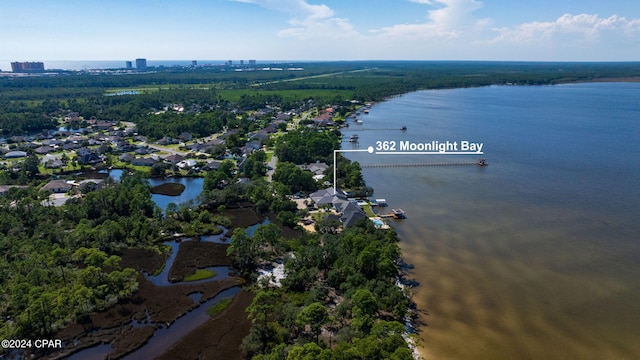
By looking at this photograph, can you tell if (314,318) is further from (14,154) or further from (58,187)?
(14,154)

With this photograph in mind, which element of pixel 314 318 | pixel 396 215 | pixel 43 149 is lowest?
pixel 314 318

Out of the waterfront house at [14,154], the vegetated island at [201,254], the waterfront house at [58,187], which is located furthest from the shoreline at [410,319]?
the waterfront house at [14,154]

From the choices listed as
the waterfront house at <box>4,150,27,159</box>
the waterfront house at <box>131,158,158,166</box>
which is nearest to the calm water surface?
the waterfront house at <box>131,158,158,166</box>

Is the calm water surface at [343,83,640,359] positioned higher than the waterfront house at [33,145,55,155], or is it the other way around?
the waterfront house at [33,145,55,155]

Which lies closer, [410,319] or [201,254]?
[410,319]

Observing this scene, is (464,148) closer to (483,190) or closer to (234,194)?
(483,190)

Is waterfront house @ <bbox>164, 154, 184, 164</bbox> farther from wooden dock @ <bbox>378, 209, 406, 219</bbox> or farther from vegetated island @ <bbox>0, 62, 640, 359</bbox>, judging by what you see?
wooden dock @ <bbox>378, 209, 406, 219</bbox>

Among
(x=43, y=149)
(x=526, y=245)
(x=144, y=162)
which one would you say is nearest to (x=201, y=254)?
(x=526, y=245)

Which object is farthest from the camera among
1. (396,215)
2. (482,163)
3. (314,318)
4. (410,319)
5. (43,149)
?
(43,149)
